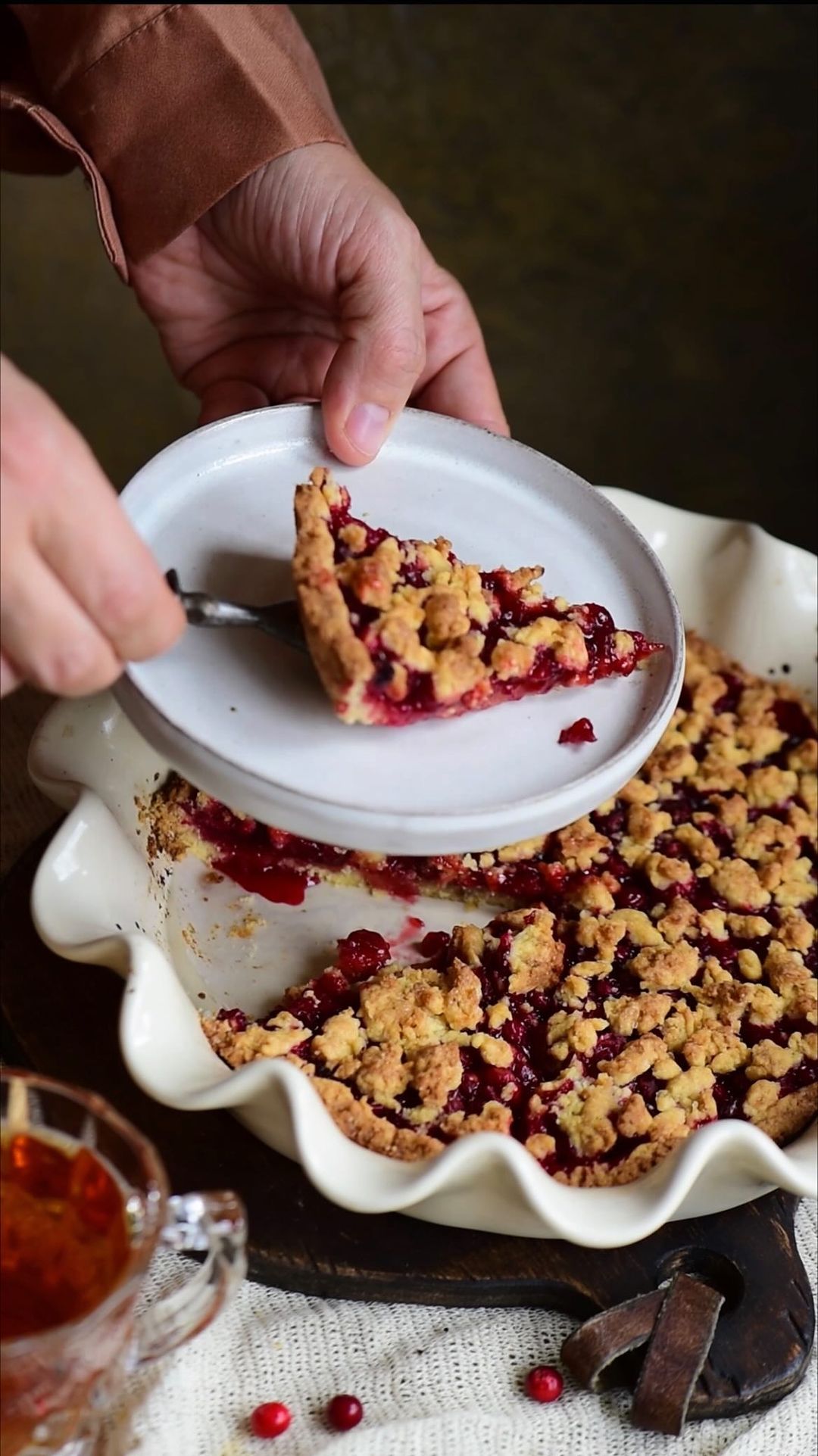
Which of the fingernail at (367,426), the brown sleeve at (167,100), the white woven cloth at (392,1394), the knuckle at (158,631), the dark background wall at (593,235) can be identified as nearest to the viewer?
the knuckle at (158,631)

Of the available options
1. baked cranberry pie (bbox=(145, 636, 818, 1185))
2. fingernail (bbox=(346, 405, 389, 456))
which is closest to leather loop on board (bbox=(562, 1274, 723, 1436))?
baked cranberry pie (bbox=(145, 636, 818, 1185))

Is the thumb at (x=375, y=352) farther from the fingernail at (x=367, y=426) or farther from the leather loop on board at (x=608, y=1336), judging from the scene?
the leather loop on board at (x=608, y=1336)

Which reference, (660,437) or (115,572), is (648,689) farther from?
(660,437)

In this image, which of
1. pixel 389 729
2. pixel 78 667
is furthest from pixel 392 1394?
pixel 78 667

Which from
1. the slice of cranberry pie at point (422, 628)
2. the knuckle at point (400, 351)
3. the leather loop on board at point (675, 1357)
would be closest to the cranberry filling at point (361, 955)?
the slice of cranberry pie at point (422, 628)

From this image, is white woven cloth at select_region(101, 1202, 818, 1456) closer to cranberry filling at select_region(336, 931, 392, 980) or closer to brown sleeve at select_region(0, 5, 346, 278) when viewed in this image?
cranberry filling at select_region(336, 931, 392, 980)

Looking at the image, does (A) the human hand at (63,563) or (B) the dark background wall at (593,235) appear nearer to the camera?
(A) the human hand at (63,563)
